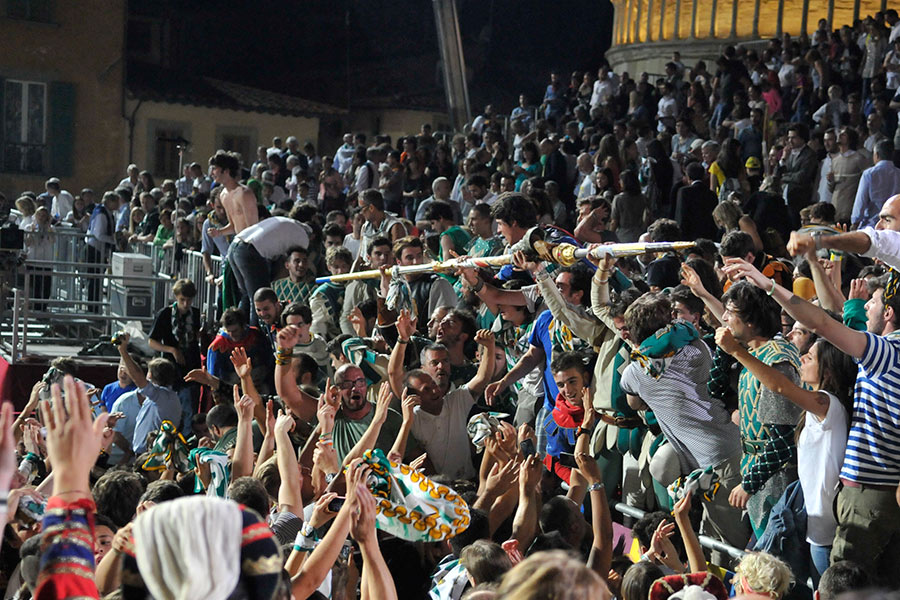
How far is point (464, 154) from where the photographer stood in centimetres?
1786

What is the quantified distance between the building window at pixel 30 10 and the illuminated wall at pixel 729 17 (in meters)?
14.2

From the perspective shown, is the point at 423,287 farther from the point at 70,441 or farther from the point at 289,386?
the point at 70,441

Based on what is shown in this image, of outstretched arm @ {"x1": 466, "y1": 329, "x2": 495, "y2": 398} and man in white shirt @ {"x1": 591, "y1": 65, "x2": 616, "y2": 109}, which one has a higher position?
man in white shirt @ {"x1": 591, "y1": 65, "x2": 616, "y2": 109}

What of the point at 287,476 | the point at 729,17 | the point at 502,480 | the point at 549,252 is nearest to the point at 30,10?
the point at 729,17

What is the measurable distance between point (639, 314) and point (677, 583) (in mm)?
1976

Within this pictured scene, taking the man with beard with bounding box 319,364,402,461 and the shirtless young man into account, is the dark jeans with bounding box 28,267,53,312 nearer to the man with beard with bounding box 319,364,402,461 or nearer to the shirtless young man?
the shirtless young man

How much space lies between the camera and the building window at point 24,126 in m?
28.3

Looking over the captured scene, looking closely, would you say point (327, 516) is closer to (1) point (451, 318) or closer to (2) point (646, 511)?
(2) point (646, 511)

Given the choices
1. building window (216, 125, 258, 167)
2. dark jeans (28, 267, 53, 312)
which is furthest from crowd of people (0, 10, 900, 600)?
building window (216, 125, 258, 167)

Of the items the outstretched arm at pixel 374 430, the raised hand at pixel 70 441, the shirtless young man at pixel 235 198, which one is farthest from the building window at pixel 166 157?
the raised hand at pixel 70 441

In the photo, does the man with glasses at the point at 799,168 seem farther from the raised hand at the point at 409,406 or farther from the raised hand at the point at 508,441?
the raised hand at the point at 508,441

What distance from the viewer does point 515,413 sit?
8.21 meters

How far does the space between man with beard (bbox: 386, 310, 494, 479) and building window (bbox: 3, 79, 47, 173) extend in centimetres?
2302

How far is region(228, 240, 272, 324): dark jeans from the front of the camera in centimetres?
1109
